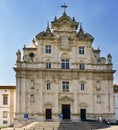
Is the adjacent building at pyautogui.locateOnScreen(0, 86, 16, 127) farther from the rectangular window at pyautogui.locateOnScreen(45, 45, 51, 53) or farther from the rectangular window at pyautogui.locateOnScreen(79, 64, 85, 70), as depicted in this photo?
the rectangular window at pyautogui.locateOnScreen(79, 64, 85, 70)

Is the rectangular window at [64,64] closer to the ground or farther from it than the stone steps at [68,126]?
farther from it

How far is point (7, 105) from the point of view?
207 ft

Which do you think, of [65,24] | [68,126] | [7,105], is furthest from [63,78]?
[7,105]

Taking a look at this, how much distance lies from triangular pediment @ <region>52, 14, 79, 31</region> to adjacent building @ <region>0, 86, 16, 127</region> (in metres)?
13.7

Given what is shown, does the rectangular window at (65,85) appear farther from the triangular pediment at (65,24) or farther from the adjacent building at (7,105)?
the adjacent building at (7,105)

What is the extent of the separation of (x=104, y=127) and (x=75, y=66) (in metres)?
13.2

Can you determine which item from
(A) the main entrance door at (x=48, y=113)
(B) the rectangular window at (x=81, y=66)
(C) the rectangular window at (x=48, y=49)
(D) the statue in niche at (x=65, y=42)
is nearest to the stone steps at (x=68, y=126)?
(A) the main entrance door at (x=48, y=113)

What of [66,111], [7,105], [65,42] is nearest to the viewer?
[66,111]

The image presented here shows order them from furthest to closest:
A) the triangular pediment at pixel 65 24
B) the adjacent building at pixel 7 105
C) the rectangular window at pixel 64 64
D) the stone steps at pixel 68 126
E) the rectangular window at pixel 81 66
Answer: the adjacent building at pixel 7 105 < the triangular pediment at pixel 65 24 < the rectangular window at pixel 81 66 < the rectangular window at pixel 64 64 < the stone steps at pixel 68 126

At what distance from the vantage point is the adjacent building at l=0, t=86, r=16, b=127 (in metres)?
62.7

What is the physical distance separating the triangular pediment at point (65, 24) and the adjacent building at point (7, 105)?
13.7 m

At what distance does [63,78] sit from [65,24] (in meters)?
9.02

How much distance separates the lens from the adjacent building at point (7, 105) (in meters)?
62.7

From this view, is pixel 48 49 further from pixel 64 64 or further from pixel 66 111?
pixel 66 111
